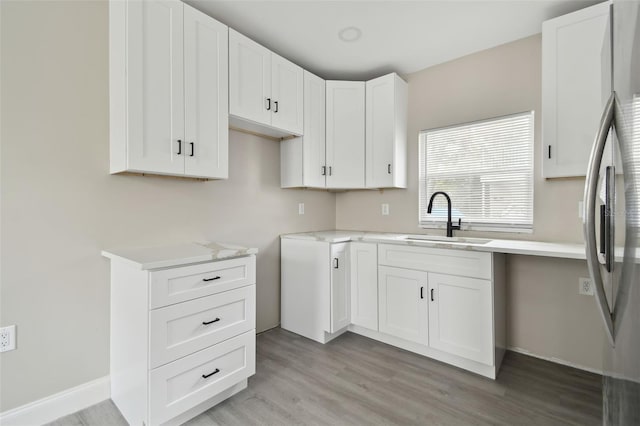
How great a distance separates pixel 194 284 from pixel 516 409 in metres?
1.96

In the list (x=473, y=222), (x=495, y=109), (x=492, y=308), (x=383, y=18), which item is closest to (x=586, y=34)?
(x=495, y=109)

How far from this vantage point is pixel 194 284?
1596 millimetres

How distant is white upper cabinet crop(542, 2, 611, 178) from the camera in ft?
6.14

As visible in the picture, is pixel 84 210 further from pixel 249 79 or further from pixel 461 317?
pixel 461 317

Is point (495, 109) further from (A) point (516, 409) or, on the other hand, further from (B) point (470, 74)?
(A) point (516, 409)

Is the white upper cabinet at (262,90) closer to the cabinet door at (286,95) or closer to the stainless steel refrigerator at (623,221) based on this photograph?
the cabinet door at (286,95)

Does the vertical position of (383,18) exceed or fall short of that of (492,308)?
it exceeds it

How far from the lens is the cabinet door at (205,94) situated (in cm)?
186

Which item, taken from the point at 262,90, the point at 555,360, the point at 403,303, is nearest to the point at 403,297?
the point at 403,303

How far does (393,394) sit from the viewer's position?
184 centimetres

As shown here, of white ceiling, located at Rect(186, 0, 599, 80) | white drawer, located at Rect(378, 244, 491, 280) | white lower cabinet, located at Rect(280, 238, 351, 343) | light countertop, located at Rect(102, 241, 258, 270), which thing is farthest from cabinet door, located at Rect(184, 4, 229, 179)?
white drawer, located at Rect(378, 244, 491, 280)

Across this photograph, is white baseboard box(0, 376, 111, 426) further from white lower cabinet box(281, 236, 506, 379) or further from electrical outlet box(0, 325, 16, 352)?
white lower cabinet box(281, 236, 506, 379)

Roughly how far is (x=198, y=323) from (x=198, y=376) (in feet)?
0.95

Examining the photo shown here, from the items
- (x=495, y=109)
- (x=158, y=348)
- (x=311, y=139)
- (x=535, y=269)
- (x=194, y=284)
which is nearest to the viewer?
(x=158, y=348)
